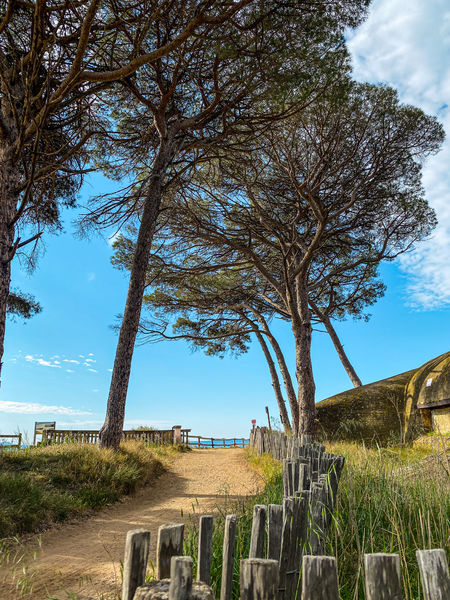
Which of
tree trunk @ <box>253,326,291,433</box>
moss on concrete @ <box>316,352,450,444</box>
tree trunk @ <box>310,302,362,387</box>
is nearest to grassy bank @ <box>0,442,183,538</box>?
moss on concrete @ <box>316,352,450,444</box>

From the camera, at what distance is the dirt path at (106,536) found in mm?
3293

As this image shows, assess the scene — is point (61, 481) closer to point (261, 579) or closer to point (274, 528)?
point (274, 528)

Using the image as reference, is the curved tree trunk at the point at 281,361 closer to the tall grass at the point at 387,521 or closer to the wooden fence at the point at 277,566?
the tall grass at the point at 387,521

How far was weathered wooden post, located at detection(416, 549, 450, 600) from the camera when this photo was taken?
3.87 feet

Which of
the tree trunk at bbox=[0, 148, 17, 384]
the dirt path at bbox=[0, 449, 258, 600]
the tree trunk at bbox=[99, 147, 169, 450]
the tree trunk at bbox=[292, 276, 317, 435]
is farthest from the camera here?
the tree trunk at bbox=[292, 276, 317, 435]

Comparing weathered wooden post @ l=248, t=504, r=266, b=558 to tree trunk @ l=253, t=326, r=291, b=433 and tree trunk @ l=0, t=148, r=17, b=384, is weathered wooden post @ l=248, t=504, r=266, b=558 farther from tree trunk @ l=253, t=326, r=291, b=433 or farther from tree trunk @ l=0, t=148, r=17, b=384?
tree trunk @ l=253, t=326, r=291, b=433

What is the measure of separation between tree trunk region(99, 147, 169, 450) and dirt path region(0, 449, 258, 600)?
138 cm

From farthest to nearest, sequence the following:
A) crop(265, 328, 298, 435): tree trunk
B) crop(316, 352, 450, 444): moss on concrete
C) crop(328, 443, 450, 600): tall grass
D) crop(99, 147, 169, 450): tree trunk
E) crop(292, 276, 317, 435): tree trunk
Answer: crop(265, 328, 298, 435): tree trunk < crop(316, 352, 450, 444): moss on concrete < crop(292, 276, 317, 435): tree trunk < crop(99, 147, 169, 450): tree trunk < crop(328, 443, 450, 600): tall grass

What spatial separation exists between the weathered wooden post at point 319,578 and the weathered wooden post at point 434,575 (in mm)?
261

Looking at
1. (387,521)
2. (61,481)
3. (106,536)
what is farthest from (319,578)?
(61,481)

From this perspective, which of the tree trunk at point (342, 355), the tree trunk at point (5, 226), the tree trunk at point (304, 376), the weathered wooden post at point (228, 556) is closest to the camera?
the weathered wooden post at point (228, 556)

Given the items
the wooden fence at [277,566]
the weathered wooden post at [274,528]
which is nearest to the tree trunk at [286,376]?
the wooden fence at [277,566]

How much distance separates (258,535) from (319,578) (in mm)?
849

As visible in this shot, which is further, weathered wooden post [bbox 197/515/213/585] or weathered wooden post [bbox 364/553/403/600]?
weathered wooden post [bbox 197/515/213/585]
